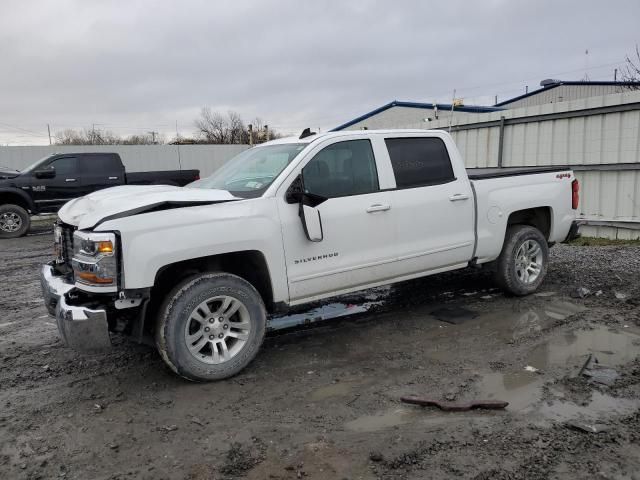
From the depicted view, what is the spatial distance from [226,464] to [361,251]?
7.65 ft

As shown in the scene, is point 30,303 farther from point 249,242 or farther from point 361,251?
point 361,251

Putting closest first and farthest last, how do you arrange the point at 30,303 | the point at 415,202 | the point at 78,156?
1. the point at 415,202
2. the point at 30,303
3. the point at 78,156

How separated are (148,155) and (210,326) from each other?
21513 millimetres

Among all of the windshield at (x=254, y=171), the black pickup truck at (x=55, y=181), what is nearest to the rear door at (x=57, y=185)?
the black pickup truck at (x=55, y=181)

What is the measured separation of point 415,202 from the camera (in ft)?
16.7

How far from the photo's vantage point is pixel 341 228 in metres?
4.59

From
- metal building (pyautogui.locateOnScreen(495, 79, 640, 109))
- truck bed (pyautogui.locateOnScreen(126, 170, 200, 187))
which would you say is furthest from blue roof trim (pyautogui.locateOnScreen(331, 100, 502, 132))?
truck bed (pyautogui.locateOnScreen(126, 170, 200, 187))

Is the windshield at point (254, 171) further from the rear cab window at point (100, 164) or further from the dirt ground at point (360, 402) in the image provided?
the rear cab window at point (100, 164)

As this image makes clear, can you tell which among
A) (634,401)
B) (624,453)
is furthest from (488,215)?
(624,453)

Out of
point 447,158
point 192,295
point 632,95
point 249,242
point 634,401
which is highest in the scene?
point 632,95

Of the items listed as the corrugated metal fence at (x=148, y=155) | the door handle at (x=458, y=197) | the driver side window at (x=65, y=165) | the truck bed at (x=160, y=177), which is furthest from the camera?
the corrugated metal fence at (x=148, y=155)

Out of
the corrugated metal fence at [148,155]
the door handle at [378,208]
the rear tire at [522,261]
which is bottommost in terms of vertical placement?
A: the rear tire at [522,261]

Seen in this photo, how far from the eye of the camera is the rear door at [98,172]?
45.9 feet

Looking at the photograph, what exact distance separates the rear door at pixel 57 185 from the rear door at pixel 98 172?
20 cm
